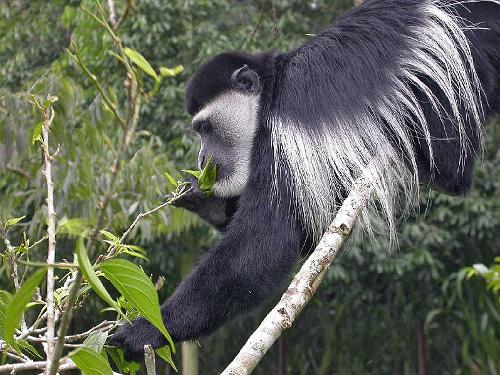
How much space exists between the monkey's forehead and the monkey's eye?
0.15ft

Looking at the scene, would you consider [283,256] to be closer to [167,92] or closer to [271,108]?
[271,108]

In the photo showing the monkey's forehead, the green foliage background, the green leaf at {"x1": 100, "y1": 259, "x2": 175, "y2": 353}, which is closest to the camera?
the green leaf at {"x1": 100, "y1": 259, "x2": 175, "y2": 353}

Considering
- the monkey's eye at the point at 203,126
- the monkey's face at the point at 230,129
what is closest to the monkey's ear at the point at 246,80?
the monkey's face at the point at 230,129

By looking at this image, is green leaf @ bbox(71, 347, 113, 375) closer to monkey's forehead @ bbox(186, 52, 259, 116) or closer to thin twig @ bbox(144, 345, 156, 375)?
thin twig @ bbox(144, 345, 156, 375)

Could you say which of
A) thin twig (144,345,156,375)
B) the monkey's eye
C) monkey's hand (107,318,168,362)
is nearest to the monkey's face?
the monkey's eye

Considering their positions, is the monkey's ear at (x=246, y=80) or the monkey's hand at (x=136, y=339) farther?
the monkey's ear at (x=246, y=80)

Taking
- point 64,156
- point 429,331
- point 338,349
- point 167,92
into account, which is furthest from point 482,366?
point 64,156

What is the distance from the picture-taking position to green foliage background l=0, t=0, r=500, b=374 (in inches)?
136

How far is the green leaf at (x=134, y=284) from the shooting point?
0.70m

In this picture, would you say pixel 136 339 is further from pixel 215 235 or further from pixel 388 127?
pixel 215 235

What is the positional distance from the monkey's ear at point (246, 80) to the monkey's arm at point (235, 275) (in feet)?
1.27

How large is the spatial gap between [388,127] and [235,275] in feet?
1.72

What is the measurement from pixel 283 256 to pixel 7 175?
205 centimetres

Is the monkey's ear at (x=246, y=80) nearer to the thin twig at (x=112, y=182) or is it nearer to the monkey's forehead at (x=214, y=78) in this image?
the monkey's forehead at (x=214, y=78)
